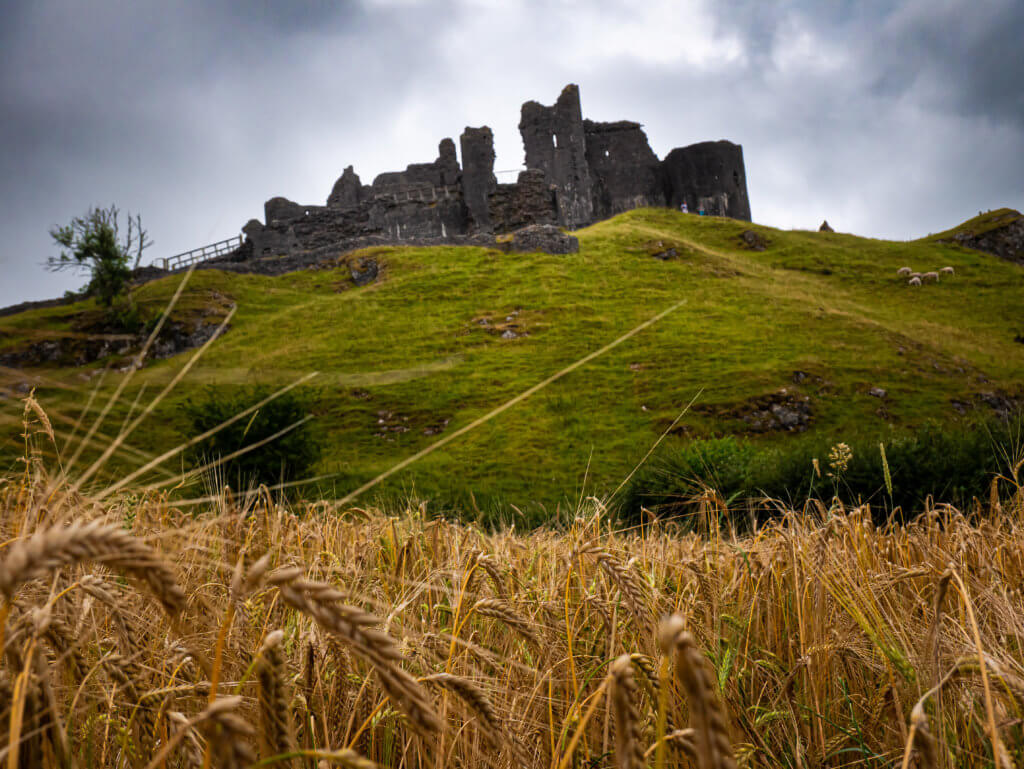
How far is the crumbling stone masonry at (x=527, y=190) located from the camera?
39750 mm

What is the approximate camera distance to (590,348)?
2212 centimetres

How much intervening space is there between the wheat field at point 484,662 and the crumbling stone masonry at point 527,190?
33957mm

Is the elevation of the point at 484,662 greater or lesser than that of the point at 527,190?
lesser

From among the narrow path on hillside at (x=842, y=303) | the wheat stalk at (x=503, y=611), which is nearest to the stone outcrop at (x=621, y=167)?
the narrow path on hillside at (x=842, y=303)

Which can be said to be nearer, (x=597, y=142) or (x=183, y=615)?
(x=183, y=615)

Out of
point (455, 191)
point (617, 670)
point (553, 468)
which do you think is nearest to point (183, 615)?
point (617, 670)

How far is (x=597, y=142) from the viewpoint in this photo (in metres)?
56.2

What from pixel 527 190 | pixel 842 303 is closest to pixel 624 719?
pixel 842 303

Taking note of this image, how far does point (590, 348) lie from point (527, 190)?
60.5 feet

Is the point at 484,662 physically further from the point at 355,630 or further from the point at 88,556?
the point at 88,556

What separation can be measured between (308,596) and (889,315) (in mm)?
30744

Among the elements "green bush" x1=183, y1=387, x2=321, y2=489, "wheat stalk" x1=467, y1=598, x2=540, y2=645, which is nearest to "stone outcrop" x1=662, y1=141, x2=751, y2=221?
"green bush" x1=183, y1=387, x2=321, y2=489

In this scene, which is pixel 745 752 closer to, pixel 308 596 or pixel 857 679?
pixel 857 679

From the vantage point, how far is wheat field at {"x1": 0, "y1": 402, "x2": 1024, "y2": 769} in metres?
0.64
